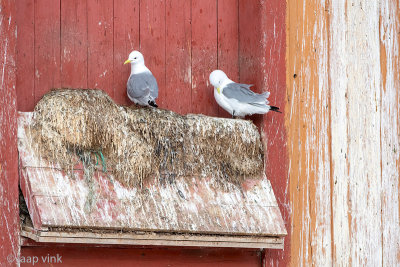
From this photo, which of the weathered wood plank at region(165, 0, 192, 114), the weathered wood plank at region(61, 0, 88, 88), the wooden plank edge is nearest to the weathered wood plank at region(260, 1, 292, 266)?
the wooden plank edge

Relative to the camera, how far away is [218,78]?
19.0 ft

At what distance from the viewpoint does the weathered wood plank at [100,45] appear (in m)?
5.61

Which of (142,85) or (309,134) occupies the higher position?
(142,85)

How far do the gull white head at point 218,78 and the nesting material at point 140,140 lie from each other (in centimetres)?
28

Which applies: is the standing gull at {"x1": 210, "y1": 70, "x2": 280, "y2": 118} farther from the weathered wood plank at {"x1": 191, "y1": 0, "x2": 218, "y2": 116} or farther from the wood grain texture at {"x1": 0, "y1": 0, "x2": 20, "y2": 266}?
the wood grain texture at {"x1": 0, "y1": 0, "x2": 20, "y2": 266}

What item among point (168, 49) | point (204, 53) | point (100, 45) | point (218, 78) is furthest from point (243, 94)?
point (100, 45)

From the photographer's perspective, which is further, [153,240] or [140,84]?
[140,84]

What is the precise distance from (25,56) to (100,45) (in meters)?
0.52

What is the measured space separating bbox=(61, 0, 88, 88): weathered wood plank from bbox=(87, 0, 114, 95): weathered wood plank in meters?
0.03

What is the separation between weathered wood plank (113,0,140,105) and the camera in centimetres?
570

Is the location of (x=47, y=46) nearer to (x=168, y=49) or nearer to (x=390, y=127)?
(x=168, y=49)

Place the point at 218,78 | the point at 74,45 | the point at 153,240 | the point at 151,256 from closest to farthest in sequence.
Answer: the point at 153,240 → the point at 151,256 → the point at 74,45 → the point at 218,78

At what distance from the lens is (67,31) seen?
5.54 metres

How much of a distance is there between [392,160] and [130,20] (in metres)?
2.17
